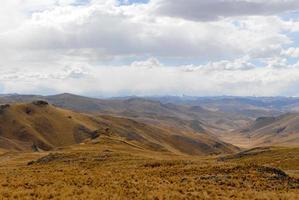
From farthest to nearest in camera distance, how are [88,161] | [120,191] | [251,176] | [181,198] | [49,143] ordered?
[49,143] < [88,161] < [251,176] < [120,191] < [181,198]

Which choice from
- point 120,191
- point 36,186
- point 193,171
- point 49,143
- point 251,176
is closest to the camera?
point 120,191

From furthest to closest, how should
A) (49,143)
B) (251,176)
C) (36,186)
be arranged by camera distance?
1. (49,143)
2. (251,176)
3. (36,186)

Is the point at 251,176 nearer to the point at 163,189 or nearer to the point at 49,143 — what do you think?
the point at 163,189

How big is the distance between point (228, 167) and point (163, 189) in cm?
1241

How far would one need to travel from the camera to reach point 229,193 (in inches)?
1198

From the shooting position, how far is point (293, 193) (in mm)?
30891

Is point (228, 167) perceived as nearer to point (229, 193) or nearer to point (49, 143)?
point (229, 193)

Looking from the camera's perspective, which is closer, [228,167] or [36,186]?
[36,186]

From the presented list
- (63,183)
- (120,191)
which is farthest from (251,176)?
(63,183)

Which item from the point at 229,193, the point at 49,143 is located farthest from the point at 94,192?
the point at 49,143

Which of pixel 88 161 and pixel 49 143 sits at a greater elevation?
pixel 88 161

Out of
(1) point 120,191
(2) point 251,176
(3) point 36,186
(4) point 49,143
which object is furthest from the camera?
(4) point 49,143

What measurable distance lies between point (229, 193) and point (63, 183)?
490 inches

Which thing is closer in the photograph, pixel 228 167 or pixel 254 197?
pixel 254 197
